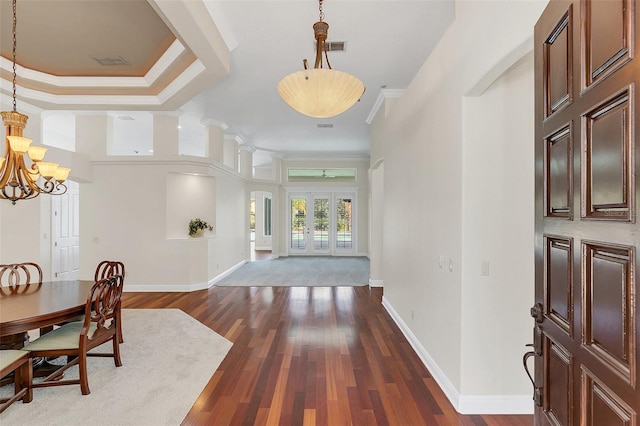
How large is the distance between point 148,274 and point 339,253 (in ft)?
21.3

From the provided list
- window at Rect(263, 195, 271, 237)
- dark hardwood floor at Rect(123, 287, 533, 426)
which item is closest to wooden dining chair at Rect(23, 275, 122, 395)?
dark hardwood floor at Rect(123, 287, 533, 426)

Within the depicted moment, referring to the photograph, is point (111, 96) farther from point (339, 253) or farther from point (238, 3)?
point (339, 253)

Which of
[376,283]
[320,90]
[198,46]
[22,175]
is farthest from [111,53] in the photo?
[376,283]

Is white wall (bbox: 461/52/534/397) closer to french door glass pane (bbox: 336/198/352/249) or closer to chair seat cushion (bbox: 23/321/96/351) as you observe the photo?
chair seat cushion (bbox: 23/321/96/351)

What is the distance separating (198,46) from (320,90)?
1869 millimetres

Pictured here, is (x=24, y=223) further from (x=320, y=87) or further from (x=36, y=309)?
(x=320, y=87)

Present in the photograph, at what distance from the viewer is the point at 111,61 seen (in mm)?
4336

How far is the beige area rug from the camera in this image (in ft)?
7.92

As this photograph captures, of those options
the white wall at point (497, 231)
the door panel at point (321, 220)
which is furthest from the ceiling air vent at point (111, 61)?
the door panel at point (321, 220)

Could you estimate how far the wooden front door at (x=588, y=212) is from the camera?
79cm

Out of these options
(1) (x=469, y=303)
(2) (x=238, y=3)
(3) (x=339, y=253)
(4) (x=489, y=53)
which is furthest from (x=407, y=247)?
(3) (x=339, y=253)

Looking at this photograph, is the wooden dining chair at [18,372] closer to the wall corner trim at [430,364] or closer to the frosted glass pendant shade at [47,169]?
the frosted glass pendant shade at [47,169]

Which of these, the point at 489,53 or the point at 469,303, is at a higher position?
the point at 489,53

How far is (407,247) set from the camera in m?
4.07
